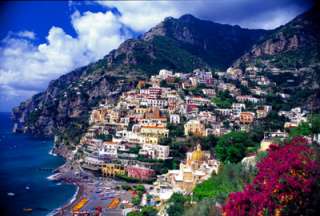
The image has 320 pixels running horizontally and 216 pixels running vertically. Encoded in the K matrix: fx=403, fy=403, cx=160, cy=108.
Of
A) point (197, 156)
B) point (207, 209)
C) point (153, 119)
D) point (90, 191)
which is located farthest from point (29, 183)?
point (207, 209)

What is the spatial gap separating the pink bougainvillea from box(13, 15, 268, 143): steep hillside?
2279 cm

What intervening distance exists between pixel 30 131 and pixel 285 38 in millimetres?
26505

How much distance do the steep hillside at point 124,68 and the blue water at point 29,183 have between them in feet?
10.3

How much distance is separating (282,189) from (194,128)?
52.6 feet

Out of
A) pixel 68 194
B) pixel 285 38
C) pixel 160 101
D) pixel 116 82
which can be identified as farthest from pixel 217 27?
pixel 68 194

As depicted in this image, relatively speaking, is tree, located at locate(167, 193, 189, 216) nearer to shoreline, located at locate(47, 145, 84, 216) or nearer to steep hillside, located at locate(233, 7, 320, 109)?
shoreline, located at locate(47, 145, 84, 216)

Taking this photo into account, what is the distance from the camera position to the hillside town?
15586mm

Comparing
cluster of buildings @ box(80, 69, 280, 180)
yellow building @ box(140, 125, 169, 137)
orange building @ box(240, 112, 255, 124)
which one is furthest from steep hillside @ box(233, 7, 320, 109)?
yellow building @ box(140, 125, 169, 137)

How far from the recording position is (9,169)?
2161 cm

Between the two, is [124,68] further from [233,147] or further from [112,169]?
[233,147]

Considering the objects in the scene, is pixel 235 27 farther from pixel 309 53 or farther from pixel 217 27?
pixel 309 53

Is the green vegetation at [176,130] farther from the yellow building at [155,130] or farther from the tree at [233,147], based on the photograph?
the tree at [233,147]

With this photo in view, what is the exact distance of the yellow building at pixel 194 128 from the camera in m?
20.8

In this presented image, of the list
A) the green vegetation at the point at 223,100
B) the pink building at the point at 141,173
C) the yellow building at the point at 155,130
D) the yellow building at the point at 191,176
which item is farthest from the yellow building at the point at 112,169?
the green vegetation at the point at 223,100
